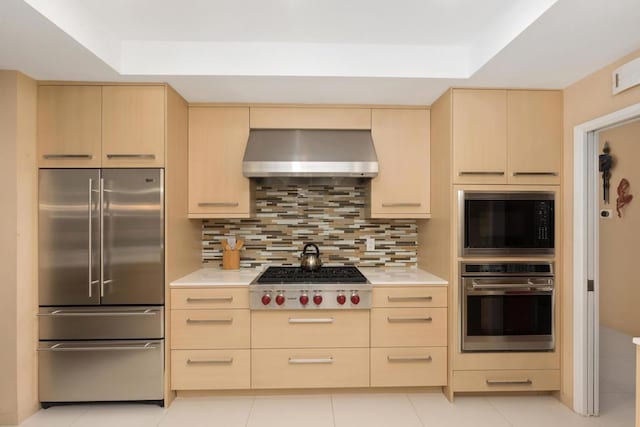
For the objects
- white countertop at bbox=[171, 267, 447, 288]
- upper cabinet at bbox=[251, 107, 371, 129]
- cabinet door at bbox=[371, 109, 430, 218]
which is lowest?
white countertop at bbox=[171, 267, 447, 288]

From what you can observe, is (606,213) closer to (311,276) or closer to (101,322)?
Result: (311,276)

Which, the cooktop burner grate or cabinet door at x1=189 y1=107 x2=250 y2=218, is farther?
cabinet door at x1=189 y1=107 x2=250 y2=218

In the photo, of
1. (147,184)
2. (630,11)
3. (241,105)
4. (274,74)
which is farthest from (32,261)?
(630,11)

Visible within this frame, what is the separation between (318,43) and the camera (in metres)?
2.57

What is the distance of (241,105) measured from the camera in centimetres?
317

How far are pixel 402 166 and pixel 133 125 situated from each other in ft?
6.79

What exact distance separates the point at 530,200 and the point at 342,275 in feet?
4.86

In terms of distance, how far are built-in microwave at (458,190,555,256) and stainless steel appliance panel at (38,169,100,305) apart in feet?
8.61

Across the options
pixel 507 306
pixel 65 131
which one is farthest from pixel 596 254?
pixel 65 131

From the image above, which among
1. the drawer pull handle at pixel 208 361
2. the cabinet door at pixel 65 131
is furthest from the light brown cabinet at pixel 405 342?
the cabinet door at pixel 65 131

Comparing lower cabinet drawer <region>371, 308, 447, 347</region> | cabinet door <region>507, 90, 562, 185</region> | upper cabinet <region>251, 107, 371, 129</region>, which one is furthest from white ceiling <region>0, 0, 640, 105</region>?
lower cabinet drawer <region>371, 308, 447, 347</region>

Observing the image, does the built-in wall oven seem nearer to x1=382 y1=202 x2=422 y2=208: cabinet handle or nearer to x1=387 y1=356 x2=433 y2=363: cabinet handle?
x1=387 y1=356 x2=433 y2=363: cabinet handle

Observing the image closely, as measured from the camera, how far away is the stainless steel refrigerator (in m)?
2.69

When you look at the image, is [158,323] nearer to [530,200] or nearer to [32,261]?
[32,261]
